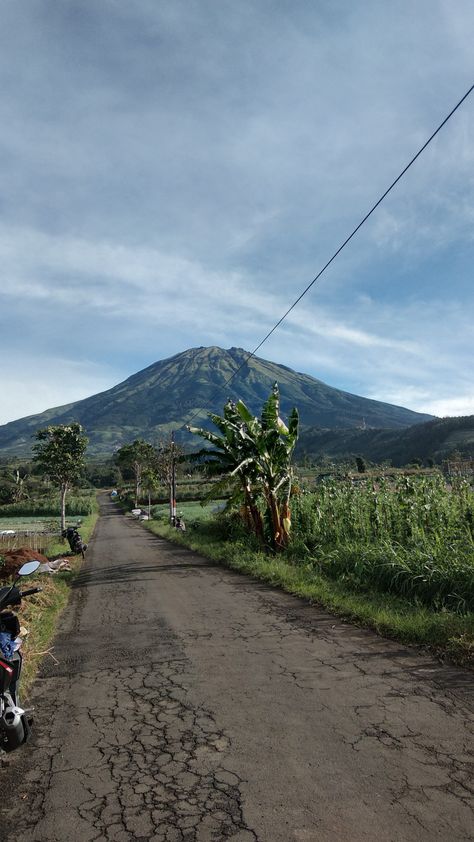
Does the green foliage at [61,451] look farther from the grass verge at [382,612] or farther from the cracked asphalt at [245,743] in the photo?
the cracked asphalt at [245,743]

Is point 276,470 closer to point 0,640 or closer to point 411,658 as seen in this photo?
point 411,658

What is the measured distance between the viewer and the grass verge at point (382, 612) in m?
5.73

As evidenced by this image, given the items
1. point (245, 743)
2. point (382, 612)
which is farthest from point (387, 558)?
point (245, 743)

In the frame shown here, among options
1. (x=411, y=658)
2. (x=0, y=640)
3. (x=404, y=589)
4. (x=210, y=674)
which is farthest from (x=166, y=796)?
(x=404, y=589)

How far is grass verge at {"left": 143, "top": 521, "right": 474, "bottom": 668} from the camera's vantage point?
573 cm

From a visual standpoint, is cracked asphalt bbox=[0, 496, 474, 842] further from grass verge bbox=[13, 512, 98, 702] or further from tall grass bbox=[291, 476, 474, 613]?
tall grass bbox=[291, 476, 474, 613]

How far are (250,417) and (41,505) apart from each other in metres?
61.9

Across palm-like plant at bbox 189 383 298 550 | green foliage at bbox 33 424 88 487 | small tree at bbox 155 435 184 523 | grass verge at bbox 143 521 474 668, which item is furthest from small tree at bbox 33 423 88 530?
grass verge at bbox 143 521 474 668

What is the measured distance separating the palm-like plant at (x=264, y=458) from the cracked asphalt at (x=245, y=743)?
7.46m

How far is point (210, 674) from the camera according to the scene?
213 inches

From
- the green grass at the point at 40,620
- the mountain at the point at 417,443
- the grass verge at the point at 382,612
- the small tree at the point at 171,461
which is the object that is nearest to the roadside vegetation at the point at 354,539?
the grass verge at the point at 382,612

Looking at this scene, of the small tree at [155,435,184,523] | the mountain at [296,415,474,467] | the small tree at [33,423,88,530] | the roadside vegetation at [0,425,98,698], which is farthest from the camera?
the mountain at [296,415,474,467]

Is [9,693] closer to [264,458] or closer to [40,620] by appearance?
[40,620]

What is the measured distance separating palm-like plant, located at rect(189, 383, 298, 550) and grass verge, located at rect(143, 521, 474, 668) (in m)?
2.28
